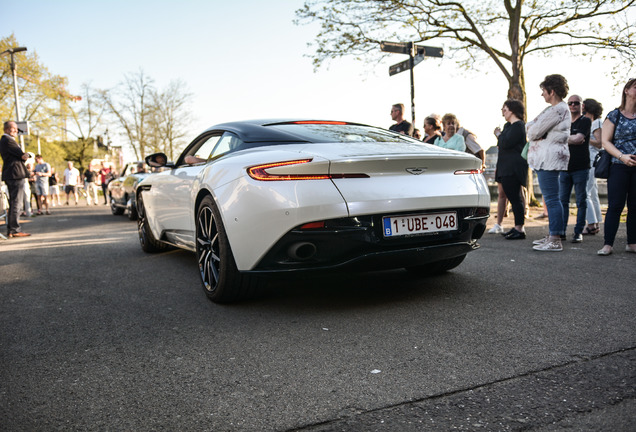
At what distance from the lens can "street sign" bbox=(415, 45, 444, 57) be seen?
10.5m

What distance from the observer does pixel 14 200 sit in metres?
9.65

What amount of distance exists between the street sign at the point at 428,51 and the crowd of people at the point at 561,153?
8.90 ft

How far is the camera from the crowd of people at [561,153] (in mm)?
5434

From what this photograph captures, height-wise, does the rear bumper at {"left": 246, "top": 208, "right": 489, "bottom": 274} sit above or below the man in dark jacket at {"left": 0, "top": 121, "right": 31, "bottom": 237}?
below

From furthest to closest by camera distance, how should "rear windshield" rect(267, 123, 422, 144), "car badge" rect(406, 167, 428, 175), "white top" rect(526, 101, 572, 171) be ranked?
"white top" rect(526, 101, 572, 171) < "rear windshield" rect(267, 123, 422, 144) < "car badge" rect(406, 167, 428, 175)

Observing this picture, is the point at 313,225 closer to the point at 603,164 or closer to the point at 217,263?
the point at 217,263

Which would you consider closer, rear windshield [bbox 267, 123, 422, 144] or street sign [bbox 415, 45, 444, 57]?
rear windshield [bbox 267, 123, 422, 144]

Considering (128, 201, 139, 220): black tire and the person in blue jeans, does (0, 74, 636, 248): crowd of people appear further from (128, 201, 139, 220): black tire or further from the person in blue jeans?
(128, 201, 139, 220): black tire

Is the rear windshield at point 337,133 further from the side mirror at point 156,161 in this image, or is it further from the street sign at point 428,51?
the street sign at point 428,51

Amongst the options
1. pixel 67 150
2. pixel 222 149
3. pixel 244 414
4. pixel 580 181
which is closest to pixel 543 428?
pixel 244 414

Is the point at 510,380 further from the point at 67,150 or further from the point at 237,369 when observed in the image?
the point at 67,150

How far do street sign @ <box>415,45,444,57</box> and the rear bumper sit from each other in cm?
778

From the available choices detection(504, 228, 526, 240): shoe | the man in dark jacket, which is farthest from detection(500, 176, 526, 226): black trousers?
the man in dark jacket

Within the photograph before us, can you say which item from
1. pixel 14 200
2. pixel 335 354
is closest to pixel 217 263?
pixel 335 354
